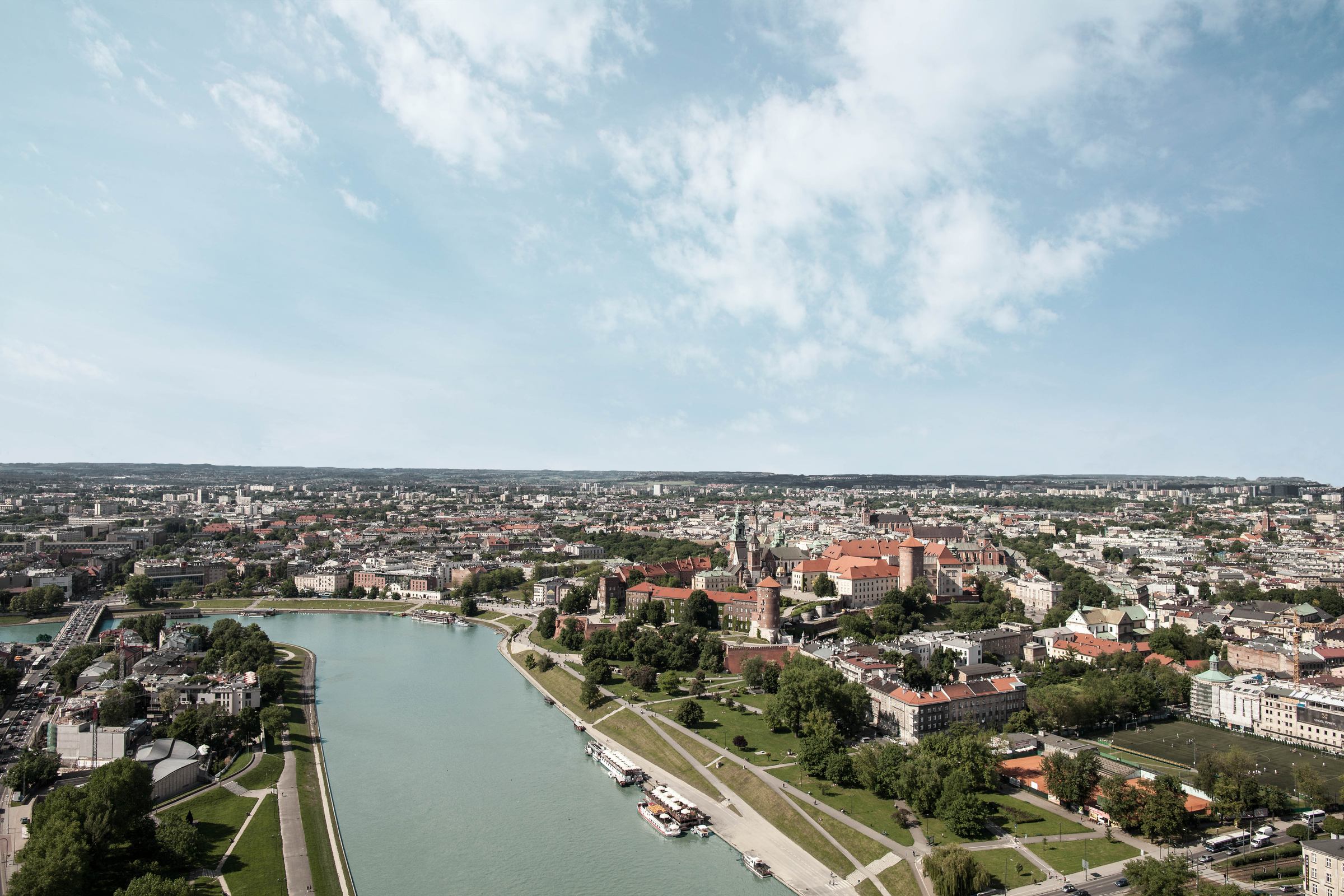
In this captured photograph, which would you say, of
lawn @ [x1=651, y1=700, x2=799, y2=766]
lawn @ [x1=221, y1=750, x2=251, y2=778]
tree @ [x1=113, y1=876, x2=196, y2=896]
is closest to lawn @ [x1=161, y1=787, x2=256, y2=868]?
lawn @ [x1=221, y1=750, x2=251, y2=778]

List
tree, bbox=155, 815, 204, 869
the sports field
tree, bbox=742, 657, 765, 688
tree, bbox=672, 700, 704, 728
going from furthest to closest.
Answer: tree, bbox=742, 657, 765, 688 < tree, bbox=672, 700, 704, 728 < the sports field < tree, bbox=155, 815, 204, 869

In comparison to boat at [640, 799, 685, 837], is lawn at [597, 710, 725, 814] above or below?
above

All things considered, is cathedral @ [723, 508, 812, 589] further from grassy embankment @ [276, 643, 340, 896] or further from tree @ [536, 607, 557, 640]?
grassy embankment @ [276, 643, 340, 896]

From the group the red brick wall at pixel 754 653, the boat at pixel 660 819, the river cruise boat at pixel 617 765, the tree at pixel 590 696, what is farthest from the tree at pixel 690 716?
the red brick wall at pixel 754 653

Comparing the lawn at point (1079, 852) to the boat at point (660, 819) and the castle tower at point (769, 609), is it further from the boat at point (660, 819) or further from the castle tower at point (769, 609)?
the castle tower at point (769, 609)

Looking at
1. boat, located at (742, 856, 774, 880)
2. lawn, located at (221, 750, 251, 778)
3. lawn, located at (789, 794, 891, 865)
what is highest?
lawn, located at (221, 750, 251, 778)

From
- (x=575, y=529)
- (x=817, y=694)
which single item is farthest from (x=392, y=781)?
(x=575, y=529)

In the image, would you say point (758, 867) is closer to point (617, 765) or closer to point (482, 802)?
point (617, 765)
